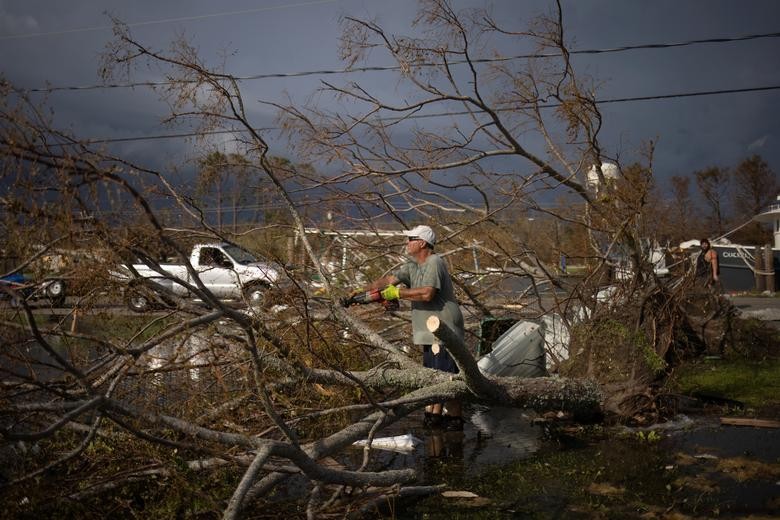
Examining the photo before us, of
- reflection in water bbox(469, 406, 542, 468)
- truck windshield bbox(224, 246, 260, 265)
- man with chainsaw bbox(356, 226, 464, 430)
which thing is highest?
truck windshield bbox(224, 246, 260, 265)

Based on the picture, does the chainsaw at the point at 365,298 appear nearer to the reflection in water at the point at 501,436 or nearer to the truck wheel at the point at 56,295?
the reflection in water at the point at 501,436

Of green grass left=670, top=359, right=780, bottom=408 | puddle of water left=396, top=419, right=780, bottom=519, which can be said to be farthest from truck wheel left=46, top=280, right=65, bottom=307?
green grass left=670, top=359, right=780, bottom=408

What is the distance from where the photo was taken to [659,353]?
621cm

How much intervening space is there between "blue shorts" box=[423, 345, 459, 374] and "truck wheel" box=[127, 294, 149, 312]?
2.30 meters

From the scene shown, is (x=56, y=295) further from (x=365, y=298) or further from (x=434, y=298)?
(x=434, y=298)

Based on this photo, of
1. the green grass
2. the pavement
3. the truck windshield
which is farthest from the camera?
the pavement

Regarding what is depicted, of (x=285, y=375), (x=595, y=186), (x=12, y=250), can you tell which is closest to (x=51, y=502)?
(x=12, y=250)

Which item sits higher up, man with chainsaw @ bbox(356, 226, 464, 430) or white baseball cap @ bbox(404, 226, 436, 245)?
white baseball cap @ bbox(404, 226, 436, 245)

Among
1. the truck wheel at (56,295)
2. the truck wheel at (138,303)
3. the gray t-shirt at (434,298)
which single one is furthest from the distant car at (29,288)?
the gray t-shirt at (434,298)

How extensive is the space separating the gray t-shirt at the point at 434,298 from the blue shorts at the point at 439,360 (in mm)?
112

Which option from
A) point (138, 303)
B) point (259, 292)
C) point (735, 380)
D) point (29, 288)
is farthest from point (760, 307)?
point (29, 288)

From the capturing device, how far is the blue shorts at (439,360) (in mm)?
5668

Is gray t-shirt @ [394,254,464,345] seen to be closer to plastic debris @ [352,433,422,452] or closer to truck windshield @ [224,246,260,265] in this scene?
plastic debris @ [352,433,422,452]

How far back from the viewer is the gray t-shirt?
5473 millimetres
